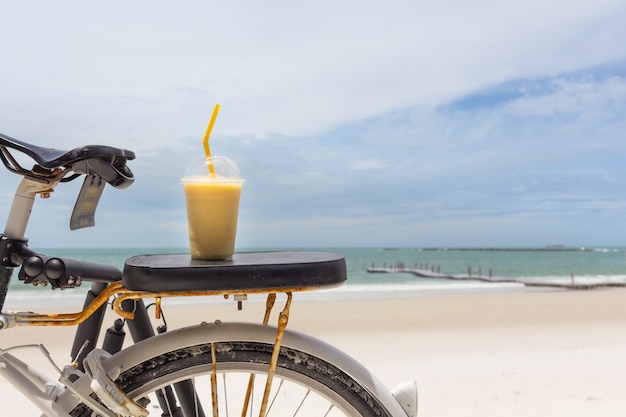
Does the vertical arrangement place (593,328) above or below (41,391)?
below

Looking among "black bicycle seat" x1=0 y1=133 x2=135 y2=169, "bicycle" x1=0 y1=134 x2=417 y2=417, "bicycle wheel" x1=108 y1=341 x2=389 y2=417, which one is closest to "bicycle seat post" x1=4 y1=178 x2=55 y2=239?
"bicycle" x1=0 y1=134 x2=417 y2=417

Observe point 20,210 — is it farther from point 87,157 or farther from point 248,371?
point 248,371

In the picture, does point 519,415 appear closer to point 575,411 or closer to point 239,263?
point 575,411

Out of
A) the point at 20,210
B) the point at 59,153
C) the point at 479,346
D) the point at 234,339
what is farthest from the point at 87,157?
the point at 479,346

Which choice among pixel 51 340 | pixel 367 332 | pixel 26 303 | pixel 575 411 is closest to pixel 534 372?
pixel 575 411

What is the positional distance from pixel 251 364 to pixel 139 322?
0.48 metres

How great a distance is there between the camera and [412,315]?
11578mm

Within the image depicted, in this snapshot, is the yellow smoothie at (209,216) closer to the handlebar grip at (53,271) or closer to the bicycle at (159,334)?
the bicycle at (159,334)

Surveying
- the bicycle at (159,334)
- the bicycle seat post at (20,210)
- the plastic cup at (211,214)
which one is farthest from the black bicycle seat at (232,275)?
the bicycle seat post at (20,210)

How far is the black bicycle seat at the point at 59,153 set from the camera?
4.18ft

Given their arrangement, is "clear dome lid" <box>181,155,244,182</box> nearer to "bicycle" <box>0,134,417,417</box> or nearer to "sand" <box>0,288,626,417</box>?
"bicycle" <box>0,134,417,417</box>

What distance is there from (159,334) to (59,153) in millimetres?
497

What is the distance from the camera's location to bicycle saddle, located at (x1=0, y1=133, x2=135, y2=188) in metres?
1.28

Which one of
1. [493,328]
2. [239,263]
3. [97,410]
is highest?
[239,263]
